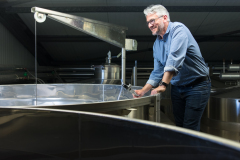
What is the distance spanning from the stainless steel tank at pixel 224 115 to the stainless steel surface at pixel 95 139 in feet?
6.05

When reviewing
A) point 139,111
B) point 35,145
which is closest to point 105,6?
point 139,111

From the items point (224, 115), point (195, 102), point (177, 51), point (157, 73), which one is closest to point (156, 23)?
point (177, 51)

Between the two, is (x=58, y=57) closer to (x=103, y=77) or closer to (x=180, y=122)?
(x=103, y=77)

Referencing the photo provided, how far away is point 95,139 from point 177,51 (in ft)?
2.13

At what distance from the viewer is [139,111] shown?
83cm

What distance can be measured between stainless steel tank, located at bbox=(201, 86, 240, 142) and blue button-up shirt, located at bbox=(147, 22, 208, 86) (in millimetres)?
1064

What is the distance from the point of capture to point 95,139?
403 millimetres

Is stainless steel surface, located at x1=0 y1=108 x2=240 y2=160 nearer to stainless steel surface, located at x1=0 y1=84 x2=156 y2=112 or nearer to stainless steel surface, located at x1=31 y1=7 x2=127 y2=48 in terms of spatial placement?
stainless steel surface, located at x1=31 y1=7 x2=127 y2=48

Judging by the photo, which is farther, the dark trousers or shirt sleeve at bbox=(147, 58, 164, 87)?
shirt sleeve at bbox=(147, 58, 164, 87)

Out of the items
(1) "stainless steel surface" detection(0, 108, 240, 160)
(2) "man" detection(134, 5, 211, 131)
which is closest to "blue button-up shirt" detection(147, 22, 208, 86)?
(2) "man" detection(134, 5, 211, 131)

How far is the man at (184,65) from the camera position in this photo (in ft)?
3.14

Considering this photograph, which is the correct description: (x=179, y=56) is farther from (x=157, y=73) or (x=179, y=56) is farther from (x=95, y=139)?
(x=95, y=139)

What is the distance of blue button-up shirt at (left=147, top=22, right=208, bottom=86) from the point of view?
93cm

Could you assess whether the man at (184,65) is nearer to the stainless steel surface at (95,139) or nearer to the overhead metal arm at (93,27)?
the overhead metal arm at (93,27)
